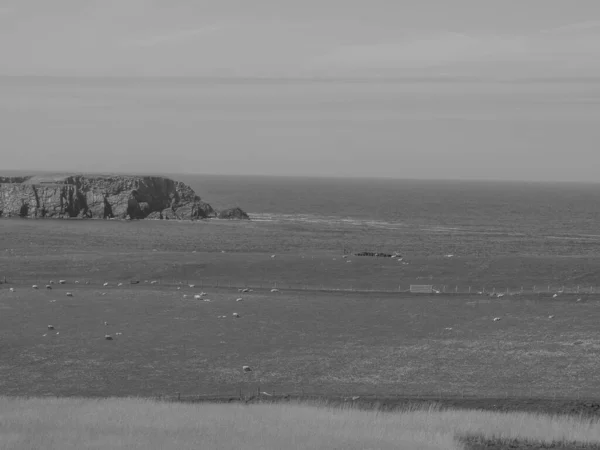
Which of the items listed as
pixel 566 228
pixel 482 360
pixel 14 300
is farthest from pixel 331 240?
pixel 482 360

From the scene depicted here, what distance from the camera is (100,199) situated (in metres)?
163

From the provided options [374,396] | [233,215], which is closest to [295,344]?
[374,396]

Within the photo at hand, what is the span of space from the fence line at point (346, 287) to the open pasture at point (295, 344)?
3.59m

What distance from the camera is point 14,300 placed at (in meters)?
63.1

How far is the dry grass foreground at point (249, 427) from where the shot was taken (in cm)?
2670

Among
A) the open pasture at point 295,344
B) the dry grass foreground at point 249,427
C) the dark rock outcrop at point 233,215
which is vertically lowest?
the open pasture at point 295,344

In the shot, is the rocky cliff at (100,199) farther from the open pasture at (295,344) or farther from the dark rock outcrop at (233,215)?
the open pasture at (295,344)

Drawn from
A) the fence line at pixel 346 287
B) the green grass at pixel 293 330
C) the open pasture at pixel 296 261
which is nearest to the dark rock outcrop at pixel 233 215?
the open pasture at pixel 296 261

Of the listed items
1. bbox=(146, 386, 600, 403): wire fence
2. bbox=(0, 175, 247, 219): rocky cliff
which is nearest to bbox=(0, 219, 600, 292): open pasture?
bbox=(146, 386, 600, 403): wire fence

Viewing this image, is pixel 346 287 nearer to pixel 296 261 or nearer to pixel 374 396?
pixel 296 261

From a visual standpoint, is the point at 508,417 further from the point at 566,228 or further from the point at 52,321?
the point at 566,228

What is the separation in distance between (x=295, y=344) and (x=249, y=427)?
21.5 metres

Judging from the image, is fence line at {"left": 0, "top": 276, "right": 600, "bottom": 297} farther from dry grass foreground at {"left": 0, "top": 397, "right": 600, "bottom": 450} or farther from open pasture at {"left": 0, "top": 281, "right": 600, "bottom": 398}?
dry grass foreground at {"left": 0, "top": 397, "right": 600, "bottom": 450}

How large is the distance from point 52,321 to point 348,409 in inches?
1113
